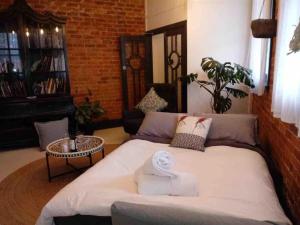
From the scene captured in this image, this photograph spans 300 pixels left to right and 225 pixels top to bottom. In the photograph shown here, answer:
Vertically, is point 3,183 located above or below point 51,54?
below

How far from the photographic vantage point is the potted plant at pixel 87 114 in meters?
4.41

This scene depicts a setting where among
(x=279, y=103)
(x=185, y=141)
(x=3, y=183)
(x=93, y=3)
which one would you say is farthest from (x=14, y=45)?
(x=279, y=103)

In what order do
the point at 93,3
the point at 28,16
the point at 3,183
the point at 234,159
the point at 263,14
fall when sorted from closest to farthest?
the point at 234,159, the point at 263,14, the point at 3,183, the point at 28,16, the point at 93,3

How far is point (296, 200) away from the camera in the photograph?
1764 mm

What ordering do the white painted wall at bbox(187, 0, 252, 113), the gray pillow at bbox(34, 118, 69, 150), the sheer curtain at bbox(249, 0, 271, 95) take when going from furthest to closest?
the gray pillow at bbox(34, 118, 69, 150), the white painted wall at bbox(187, 0, 252, 113), the sheer curtain at bbox(249, 0, 271, 95)

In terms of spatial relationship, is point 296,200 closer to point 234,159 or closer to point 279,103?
point 234,159

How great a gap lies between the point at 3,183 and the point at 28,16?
252 cm

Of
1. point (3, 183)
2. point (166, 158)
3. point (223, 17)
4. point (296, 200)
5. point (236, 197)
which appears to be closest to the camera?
point (236, 197)

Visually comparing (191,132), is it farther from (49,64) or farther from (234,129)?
(49,64)

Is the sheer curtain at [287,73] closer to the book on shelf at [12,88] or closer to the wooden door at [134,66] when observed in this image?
the wooden door at [134,66]

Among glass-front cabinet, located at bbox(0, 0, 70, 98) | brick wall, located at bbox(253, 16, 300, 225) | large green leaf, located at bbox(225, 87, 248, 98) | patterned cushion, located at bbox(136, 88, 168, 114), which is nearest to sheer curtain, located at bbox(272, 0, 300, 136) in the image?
brick wall, located at bbox(253, 16, 300, 225)

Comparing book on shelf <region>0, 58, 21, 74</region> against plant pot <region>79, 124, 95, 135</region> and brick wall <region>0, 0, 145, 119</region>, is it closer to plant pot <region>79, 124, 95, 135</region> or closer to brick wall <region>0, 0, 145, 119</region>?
brick wall <region>0, 0, 145, 119</region>

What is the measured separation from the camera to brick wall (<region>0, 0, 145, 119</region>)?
461 centimetres

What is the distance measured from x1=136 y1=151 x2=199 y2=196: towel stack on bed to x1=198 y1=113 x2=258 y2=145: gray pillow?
3.40 ft
